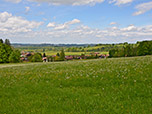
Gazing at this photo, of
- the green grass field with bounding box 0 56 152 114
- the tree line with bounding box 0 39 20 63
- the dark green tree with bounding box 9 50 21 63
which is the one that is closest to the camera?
the green grass field with bounding box 0 56 152 114

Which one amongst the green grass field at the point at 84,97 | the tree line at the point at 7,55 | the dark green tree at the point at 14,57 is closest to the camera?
the green grass field at the point at 84,97

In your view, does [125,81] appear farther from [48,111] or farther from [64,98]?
[48,111]

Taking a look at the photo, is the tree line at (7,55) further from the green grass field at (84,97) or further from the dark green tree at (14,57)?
the green grass field at (84,97)

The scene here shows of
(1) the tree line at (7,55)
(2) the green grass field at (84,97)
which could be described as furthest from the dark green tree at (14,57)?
(2) the green grass field at (84,97)

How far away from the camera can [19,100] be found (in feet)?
29.1

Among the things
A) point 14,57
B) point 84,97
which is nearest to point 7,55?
point 14,57

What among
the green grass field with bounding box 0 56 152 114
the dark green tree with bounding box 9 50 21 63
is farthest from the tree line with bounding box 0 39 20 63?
the green grass field with bounding box 0 56 152 114

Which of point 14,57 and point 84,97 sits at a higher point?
point 84,97

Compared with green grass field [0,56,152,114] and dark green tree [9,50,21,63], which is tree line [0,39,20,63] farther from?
green grass field [0,56,152,114]

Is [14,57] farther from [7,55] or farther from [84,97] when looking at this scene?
[84,97]

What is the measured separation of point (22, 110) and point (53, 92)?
269 centimetres

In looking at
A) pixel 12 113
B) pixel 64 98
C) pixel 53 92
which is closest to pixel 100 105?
pixel 64 98

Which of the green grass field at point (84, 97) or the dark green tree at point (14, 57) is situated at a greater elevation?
the green grass field at point (84, 97)

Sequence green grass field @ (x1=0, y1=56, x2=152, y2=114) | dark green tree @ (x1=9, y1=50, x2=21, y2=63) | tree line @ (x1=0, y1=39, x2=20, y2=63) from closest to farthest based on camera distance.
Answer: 1. green grass field @ (x1=0, y1=56, x2=152, y2=114)
2. tree line @ (x1=0, y1=39, x2=20, y2=63)
3. dark green tree @ (x1=9, y1=50, x2=21, y2=63)
